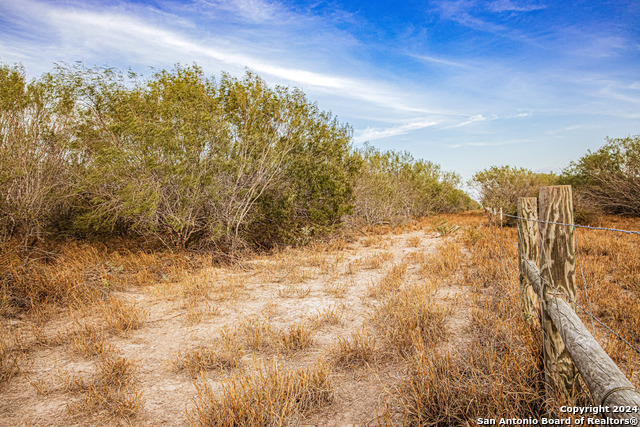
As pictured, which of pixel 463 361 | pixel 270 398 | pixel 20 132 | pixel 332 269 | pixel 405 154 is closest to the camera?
pixel 270 398

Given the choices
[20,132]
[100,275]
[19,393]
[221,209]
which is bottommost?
[19,393]

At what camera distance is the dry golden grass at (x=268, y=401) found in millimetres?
2668

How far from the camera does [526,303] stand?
3.51 m

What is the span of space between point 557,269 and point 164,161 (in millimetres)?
7789

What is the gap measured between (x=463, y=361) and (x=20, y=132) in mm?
9791

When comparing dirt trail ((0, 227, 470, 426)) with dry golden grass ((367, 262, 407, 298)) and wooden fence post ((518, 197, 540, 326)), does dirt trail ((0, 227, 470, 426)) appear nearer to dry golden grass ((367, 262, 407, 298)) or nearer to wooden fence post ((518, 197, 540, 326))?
dry golden grass ((367, 262, 407, 298))

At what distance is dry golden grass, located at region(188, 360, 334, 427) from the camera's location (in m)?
2.67

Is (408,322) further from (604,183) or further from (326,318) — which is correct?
(604,183)

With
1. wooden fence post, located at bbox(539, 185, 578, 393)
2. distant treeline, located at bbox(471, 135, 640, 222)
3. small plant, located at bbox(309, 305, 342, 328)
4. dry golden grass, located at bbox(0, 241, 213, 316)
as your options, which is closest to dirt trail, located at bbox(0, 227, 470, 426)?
small plant, located at bbox(309, 305, 342, 328)

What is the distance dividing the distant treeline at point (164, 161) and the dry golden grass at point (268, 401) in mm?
5581

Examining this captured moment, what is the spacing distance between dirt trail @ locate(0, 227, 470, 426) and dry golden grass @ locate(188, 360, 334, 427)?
128mm

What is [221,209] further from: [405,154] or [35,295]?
[405,154]

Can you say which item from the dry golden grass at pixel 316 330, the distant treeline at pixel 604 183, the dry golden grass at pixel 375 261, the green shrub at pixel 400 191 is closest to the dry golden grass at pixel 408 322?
the dry golden grass at pixel 316 330

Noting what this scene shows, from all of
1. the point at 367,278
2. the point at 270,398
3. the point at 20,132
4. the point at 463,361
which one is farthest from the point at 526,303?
the point at 20,132
